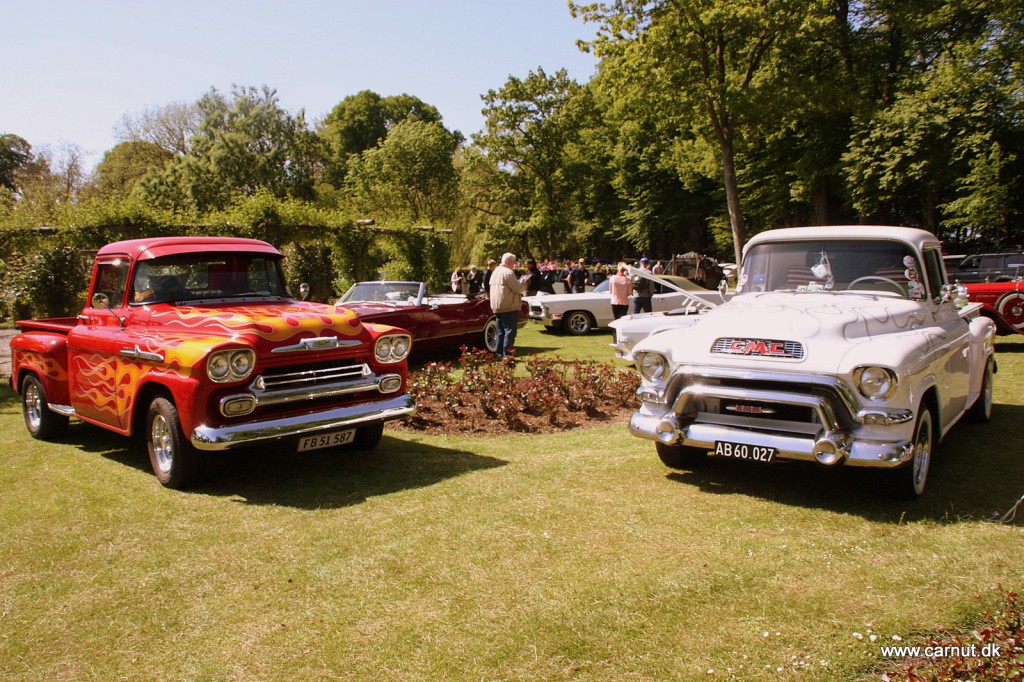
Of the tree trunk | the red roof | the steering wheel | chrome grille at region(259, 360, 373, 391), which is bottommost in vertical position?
chrome grille at region(259, 360, 373, 391)

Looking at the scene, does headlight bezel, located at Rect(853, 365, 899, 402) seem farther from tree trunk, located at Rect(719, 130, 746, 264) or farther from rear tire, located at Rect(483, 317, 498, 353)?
tree trunk, located at Rect(719, 130, 746, 264)

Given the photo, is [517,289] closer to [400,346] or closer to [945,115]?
[400,346]

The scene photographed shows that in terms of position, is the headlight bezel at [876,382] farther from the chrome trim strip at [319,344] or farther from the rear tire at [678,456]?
the chrome trim strip at [319,344]

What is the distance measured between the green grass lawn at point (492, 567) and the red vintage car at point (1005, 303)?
7.49 meters

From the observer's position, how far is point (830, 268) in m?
6.82

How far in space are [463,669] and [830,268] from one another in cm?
510

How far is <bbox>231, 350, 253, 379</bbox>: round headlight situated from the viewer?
5.78 m

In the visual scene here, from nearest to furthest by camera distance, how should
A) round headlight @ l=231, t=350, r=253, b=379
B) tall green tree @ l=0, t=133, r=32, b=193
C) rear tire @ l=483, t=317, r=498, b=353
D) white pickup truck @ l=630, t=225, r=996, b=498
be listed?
white pickup truck @ l=630, t=225, r=996, b=498
round headlight @ l=231, t=350, r=253, b=379
rear tire @ l=483, t=317, r=498, b=353
tall green tree @ l=0, t=133, r=32, b=193

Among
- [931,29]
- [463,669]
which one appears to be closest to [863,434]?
[463,669]

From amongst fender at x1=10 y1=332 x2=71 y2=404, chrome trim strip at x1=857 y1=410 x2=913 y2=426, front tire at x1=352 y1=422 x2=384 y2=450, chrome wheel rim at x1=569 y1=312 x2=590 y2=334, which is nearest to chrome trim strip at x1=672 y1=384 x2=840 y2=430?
chrome trim strip at x1=857 y1=410 x2=913 y2=426

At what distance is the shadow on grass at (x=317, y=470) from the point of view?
6.02 m

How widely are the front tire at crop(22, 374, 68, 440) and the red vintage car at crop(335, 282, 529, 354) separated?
4.79 meters

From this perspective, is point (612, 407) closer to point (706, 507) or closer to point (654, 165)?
point (706, 507)

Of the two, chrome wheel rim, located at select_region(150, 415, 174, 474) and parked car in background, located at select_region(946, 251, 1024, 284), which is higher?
parked car in background, located at select_region(946, 251, 1024, 284)
